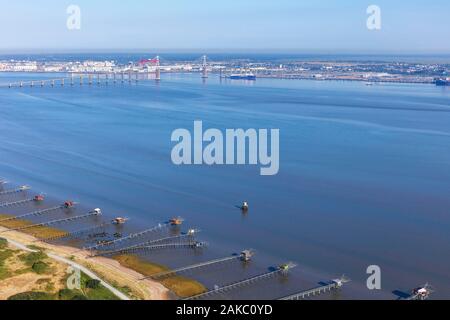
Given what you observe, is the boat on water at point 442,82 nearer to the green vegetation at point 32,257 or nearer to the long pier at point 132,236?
the long pier at point 132,236

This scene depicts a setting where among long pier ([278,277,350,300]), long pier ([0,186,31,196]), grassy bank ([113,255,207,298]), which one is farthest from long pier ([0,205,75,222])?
long pier ([278,277,350,300])

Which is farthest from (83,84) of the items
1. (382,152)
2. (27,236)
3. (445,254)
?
(445,254)

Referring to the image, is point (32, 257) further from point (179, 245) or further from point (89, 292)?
point (179, 245)

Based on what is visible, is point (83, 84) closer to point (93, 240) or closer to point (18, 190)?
point (18, 190)

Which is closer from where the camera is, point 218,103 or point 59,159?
point 59,159

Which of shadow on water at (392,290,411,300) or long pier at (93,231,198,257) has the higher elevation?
long pier at (93,231,198,257)

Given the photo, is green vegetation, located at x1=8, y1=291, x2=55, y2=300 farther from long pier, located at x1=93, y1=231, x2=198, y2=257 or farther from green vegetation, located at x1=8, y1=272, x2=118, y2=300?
long pier, located at x1=93, y1=231, x2=198, y2=257

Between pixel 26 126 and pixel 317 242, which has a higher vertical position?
pixel 26 126

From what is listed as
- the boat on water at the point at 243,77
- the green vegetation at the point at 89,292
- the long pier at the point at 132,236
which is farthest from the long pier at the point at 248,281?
the boat on water at the point at 243,77
